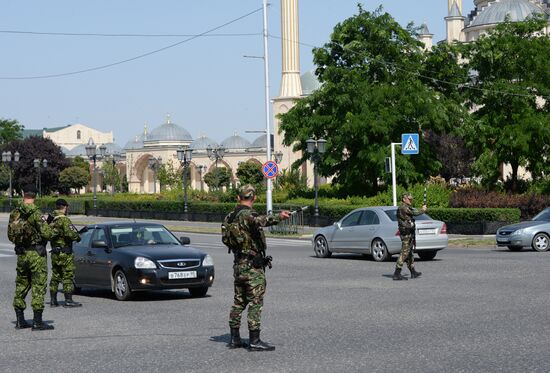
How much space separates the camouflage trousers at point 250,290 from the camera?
35.2 feet

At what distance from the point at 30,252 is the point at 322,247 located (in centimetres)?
1522

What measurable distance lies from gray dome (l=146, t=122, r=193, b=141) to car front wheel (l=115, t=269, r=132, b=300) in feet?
470

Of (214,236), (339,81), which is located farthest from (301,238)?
(339,81)

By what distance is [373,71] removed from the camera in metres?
51.6

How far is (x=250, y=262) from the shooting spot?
10781 millimetres

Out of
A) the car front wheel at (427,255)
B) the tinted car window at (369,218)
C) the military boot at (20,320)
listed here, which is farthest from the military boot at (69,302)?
the car front wheel at (427,255)

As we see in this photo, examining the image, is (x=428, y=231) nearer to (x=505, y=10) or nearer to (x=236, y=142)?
(x=505, y=10)

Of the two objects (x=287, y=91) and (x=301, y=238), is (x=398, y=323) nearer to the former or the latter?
(x=301, y=238)

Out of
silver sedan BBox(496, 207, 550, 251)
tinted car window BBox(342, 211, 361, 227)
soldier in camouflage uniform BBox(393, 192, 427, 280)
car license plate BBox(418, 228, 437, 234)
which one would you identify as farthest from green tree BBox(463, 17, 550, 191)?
soldier in camouflage uniform BBox(393, 192, 427, 280)

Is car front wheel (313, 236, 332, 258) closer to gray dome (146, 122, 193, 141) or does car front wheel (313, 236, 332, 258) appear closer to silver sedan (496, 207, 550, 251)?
silver sedan (496, 207, 550, 251)

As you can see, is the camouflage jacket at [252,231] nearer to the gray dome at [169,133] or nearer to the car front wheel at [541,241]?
the car front wheel at [541,241]

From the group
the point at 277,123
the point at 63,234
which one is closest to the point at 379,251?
the point at 63,234

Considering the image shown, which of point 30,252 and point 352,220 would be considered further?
point 352,220

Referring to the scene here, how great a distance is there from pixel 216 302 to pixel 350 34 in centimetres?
3728
